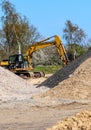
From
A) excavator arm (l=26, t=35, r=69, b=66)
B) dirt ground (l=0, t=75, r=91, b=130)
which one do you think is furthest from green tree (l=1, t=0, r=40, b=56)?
dirt ground (l=0, t=75, r=91, b=130)

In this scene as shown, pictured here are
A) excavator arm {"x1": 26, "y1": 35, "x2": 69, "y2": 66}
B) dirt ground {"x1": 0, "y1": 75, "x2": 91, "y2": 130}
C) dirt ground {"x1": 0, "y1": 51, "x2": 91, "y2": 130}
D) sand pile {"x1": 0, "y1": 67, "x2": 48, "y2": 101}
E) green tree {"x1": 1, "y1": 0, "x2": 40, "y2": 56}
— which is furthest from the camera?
green tree {"x1": 1, "y1": 0, "x2": 40, "y2": 56}

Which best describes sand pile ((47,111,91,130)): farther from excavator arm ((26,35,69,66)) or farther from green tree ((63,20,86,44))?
green tree ((63,20,86,44))

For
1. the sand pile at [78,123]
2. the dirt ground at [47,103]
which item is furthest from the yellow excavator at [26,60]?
the sand pile at [78,123]

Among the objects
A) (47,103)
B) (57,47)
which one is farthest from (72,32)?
(47,103)

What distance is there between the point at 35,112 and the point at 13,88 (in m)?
6.61

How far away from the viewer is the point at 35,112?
13.7 metres

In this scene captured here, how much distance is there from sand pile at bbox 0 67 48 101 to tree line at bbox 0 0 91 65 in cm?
2727

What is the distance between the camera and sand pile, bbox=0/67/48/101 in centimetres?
1823

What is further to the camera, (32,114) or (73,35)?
(73,35)

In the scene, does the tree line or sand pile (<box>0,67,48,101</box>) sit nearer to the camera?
sand pile (<box>0,67,48,101</box>)

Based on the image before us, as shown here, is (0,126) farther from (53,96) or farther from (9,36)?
(9,36)

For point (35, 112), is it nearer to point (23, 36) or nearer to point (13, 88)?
point (13, 88)

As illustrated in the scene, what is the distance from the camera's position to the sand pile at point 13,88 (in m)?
18.2

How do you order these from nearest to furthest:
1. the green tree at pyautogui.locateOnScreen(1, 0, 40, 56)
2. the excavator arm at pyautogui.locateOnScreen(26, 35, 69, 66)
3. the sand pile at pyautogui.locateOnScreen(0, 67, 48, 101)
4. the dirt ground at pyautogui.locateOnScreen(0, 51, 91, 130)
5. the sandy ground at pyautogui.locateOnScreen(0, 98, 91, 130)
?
the dirt ground at pyautogui.locateOnScreen(0, 51, 91, 130) < the sandy ground at pyautogui.locateOnScreen(0, 98, 91, 130) < the sand pile at pyautogui.locateOnScreen(0, 67, 48, 101) < the excavator arm at pyautogui.locateOnScreen(26, 35, 69, 66) < the green tree at pyautogui.locateOnScreen(1, 0, 40, 56)
